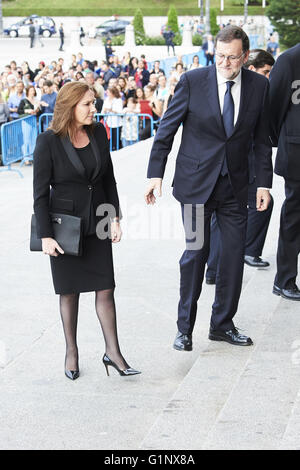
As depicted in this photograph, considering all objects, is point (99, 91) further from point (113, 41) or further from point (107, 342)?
point (113, 41)

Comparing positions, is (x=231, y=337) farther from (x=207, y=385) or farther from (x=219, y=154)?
(x=219, y=154)

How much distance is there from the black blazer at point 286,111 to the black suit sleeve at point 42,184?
176 centimetres

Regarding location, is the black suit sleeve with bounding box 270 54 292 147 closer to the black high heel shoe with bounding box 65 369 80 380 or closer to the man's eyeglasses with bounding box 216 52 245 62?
the man's eyeglasses with bounding box 216 52 245 62

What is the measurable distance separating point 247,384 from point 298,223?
193cm

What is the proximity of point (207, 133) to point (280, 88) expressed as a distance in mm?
937

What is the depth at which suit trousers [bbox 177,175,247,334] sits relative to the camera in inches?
187

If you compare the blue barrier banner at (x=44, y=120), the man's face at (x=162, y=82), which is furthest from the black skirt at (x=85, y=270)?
the man's face at (x=162, y=82)

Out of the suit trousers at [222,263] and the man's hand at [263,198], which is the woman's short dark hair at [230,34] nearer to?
the suit trousers at [222,263]

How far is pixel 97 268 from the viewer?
4500 mm

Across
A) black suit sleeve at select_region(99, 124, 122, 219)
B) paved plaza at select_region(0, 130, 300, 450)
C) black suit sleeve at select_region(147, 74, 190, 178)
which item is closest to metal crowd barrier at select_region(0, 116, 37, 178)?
paved plaza at select_region(0, 130, 300, 450)

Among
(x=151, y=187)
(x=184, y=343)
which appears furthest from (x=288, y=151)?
(x=184, y=343)

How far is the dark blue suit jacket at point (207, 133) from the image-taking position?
4.64 metres
